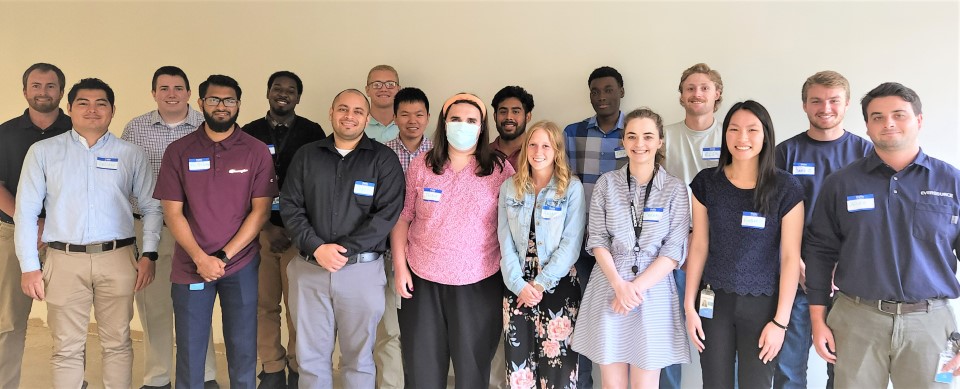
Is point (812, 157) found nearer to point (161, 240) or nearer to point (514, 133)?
point (514, 133)

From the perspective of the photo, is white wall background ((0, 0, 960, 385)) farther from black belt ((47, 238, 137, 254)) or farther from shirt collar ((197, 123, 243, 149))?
black belt ((47, 238, 137, 254))

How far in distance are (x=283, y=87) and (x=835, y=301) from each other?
318 cm

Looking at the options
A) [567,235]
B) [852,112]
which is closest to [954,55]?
[852,112]

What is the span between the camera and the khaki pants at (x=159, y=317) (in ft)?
11.8

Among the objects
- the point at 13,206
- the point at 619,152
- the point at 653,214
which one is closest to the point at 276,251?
the point at 13,206

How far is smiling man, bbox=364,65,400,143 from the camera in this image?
3918 millimetres

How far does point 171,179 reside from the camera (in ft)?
9.50

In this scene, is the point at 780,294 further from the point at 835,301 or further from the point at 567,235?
the point at 567,235

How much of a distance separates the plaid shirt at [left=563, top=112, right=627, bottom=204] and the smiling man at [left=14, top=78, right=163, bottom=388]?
2.41m

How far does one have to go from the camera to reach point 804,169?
9.28ft

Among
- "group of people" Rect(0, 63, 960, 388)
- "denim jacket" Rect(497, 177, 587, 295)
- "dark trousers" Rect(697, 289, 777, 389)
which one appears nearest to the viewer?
"group of people" Rect(0, 63, 960, 388)

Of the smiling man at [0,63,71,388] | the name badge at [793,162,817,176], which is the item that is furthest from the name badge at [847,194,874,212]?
the smiling man at [0,63,71,388]

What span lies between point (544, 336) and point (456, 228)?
636 millimetres

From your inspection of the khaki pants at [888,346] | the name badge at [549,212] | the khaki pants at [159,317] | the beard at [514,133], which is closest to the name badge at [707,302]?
the khaki pants at [888,346]
